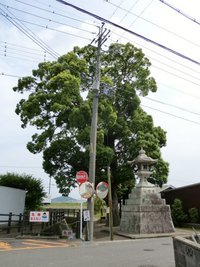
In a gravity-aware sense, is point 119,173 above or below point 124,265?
above

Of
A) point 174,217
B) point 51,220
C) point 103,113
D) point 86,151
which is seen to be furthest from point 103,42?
point 174,217

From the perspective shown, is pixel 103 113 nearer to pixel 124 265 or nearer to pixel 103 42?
pixel 103 42

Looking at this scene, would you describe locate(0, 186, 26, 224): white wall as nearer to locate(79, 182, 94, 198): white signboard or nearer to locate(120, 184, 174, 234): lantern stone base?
locate(120, 184, 174, 234): lantern stone base

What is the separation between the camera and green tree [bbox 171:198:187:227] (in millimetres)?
24625

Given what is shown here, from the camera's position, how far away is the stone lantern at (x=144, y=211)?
733 inches

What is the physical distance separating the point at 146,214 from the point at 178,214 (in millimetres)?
6979

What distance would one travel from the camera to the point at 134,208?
19.4 metres

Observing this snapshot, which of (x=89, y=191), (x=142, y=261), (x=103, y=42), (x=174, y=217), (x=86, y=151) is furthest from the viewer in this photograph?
(x=174, y=217)

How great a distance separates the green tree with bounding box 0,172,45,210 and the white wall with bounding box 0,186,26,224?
10.9 ft

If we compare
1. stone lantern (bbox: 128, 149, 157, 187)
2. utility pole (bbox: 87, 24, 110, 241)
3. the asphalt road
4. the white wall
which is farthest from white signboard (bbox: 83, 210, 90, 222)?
the white wall

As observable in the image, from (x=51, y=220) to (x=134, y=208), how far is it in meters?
5.02

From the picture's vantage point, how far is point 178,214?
977 inches

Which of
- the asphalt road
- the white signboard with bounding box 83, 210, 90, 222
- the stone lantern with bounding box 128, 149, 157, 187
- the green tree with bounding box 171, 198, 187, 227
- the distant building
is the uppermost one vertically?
the stone lantern with bounding box 128, 149, 157, 187

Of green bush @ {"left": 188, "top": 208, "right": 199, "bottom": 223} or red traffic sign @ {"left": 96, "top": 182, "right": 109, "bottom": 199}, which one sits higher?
red traffic sign @ {"left": 96, "top": 182, "right": 109, "bottom": 199}
